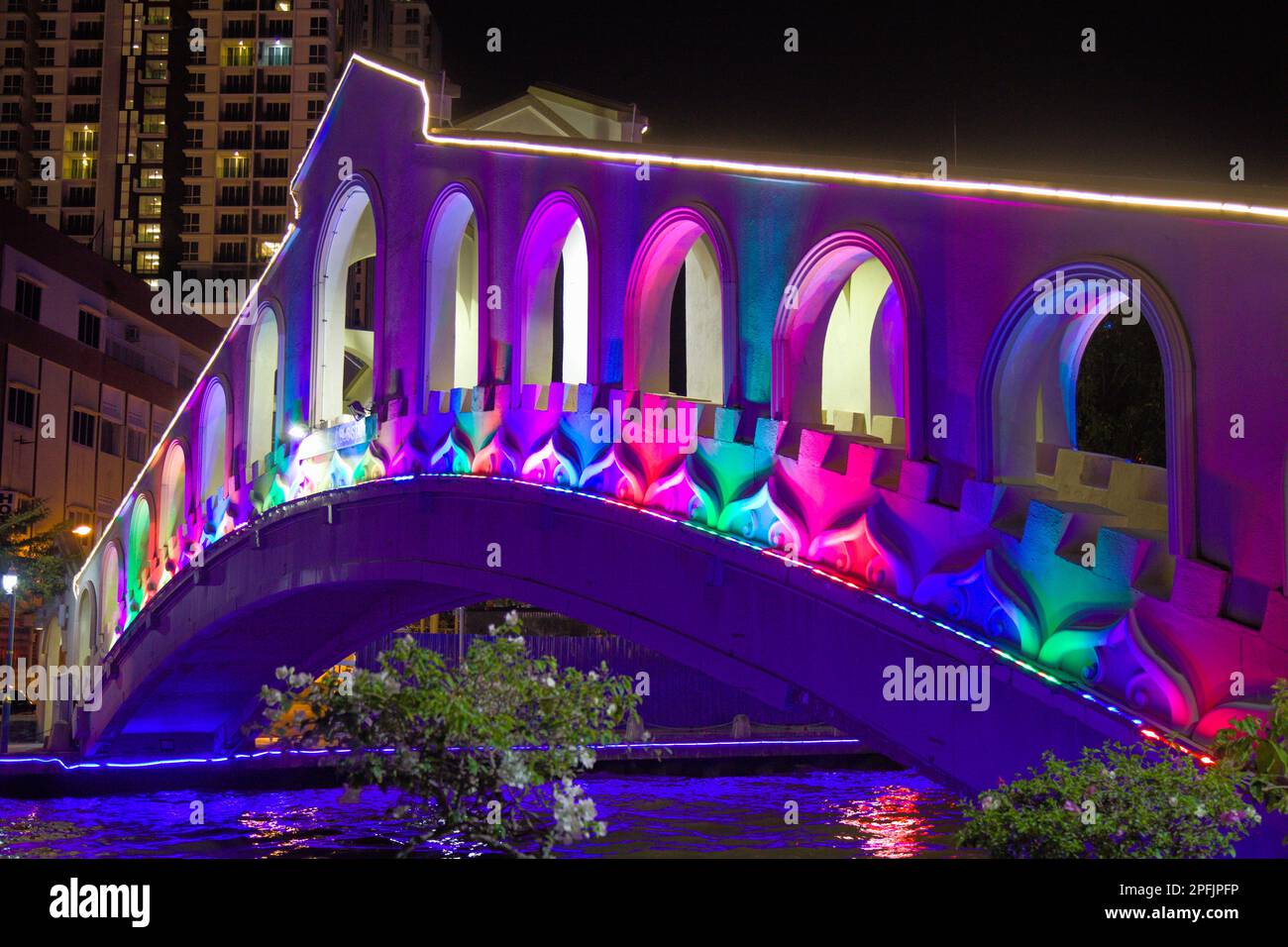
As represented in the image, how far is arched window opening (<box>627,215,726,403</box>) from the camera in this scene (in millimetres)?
17969

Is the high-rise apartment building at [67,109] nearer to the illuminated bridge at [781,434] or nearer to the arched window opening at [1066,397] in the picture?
the illuminated bridge at [781,434]

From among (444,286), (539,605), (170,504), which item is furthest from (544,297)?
(170,504)

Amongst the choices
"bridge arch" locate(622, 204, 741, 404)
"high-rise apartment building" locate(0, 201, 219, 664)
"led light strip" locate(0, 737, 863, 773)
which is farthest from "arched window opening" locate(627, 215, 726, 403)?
"high-rise apartment building" locate(0, 201, 219, 664)

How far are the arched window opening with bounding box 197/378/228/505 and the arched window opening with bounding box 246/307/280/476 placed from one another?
6.40 feet

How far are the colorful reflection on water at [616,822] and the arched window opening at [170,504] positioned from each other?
4897 millimetres

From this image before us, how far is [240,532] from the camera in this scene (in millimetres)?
26234

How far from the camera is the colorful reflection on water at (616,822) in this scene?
2108 centimetres

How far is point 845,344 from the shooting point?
59.8 ft

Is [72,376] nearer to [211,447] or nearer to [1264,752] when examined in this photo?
[211,447]

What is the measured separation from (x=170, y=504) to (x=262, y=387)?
5829 mm

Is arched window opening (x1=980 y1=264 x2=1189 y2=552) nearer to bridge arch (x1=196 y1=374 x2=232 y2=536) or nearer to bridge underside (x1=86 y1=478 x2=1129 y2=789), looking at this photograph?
bridge underside (x1=86 y1=478 x2=1129 y2=789)
